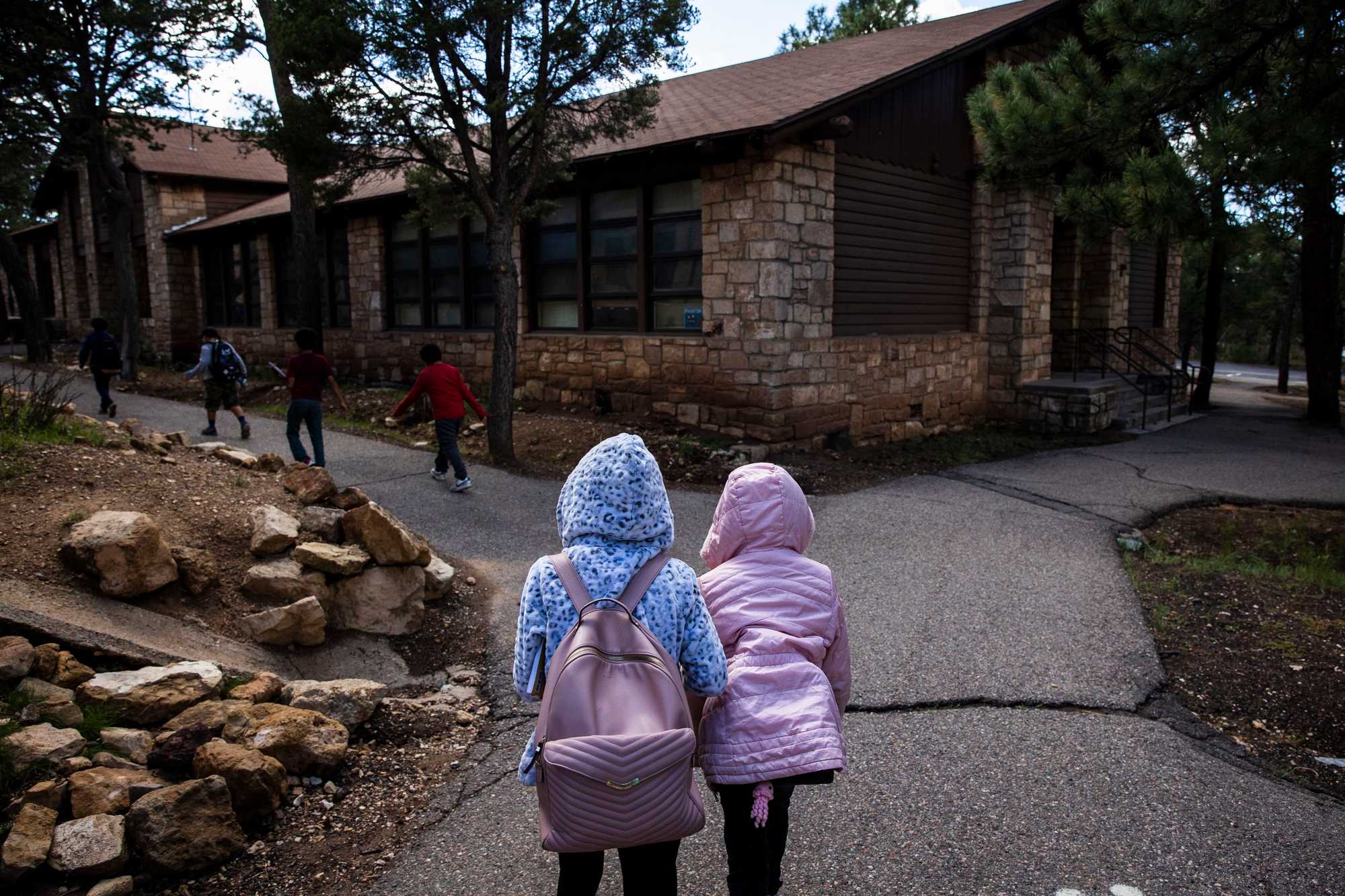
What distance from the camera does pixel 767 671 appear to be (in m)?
2.57

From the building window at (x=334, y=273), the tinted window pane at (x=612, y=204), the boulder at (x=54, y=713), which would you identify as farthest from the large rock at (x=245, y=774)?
the building window at (x=334, y=273)

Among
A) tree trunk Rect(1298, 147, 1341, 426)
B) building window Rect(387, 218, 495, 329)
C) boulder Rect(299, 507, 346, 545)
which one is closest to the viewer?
boulder Rect(299, 507, 346, 545)

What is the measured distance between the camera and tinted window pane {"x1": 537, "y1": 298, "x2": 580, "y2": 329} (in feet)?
44.0

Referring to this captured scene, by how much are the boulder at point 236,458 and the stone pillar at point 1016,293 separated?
11.5 m

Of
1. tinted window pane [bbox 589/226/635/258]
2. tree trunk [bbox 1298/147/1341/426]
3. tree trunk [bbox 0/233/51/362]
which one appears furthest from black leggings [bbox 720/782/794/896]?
tree trunk [bbox 0/233/51/362]

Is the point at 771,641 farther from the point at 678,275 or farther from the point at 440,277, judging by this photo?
the point at 440,277

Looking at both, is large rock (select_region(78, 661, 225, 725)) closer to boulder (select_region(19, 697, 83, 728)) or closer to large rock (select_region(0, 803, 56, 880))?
boulder (select_region(19, 697, 83, 728))

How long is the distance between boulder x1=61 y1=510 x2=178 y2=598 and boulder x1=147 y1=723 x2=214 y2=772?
135cm

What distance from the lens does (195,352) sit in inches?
955

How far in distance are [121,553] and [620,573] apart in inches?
137

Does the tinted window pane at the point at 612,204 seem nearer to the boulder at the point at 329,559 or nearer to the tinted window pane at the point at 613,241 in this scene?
the tinted window pane at the point at 613,241

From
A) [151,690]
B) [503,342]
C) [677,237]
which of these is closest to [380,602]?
[151,690]

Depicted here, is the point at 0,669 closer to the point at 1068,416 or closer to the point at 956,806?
the point at 956,806

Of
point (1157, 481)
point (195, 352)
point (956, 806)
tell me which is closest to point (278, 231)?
point (195, 352)
